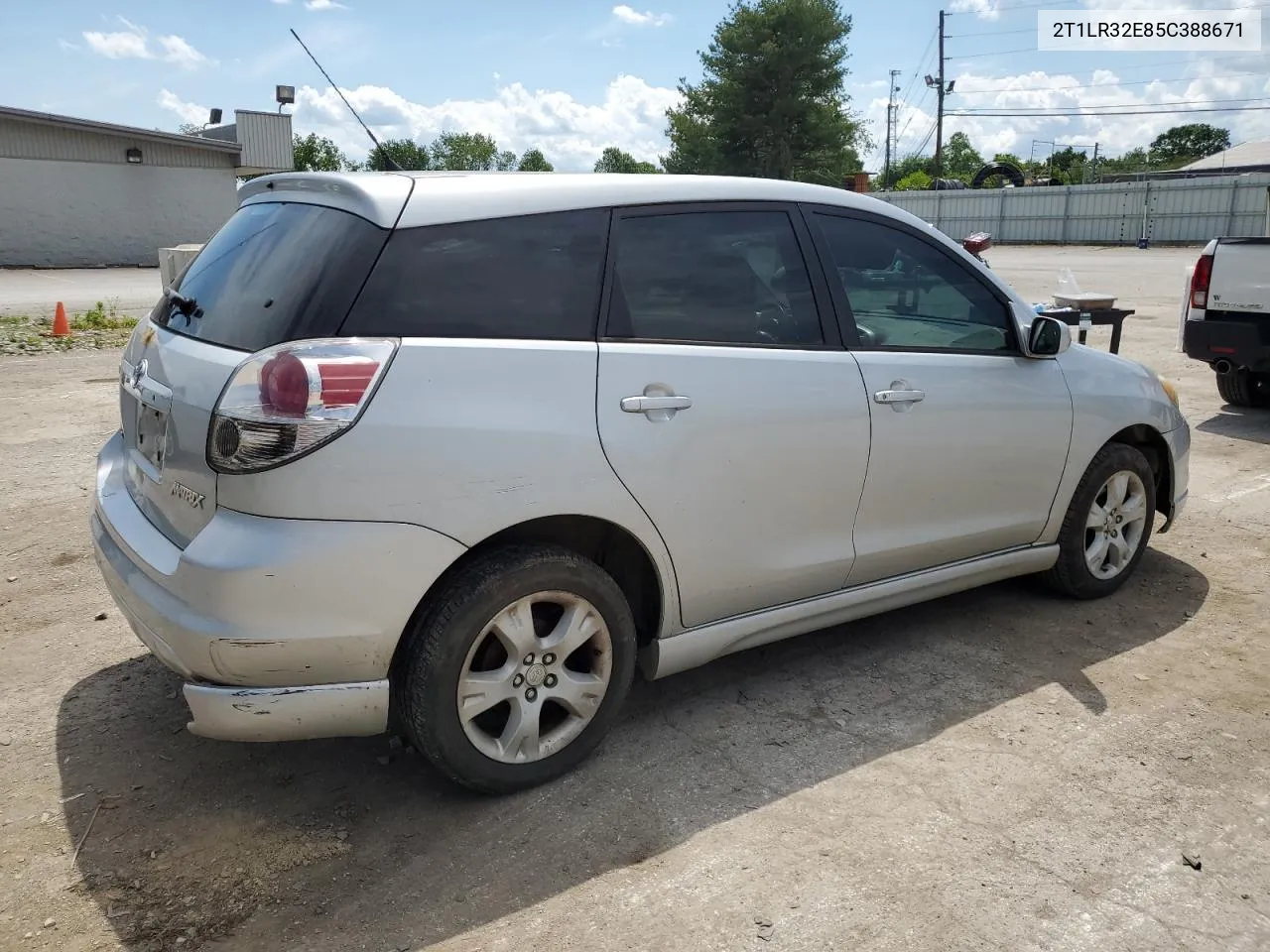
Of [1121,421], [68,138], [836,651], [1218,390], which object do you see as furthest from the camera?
[68,138]

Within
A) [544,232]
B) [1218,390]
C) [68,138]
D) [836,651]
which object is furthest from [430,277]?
[68,138]

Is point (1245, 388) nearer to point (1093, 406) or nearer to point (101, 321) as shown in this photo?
point (1093, 406)

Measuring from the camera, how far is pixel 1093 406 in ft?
13.8

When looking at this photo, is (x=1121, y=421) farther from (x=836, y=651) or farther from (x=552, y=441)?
(x=552, y=441)

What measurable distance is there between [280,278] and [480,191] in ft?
1.98

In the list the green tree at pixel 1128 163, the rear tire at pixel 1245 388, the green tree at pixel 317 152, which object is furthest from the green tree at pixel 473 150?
the rear tire at pixel 1245 388

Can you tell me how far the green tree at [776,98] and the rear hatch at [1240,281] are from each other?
3529 cm

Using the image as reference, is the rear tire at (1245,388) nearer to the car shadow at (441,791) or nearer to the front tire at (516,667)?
the car shadow at (441,791)

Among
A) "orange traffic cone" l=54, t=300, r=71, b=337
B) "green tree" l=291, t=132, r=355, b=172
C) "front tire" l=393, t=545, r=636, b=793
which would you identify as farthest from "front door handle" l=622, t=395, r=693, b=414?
"green tree" l=291, t=132, r=355, b=172

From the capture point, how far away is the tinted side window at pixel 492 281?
2.66 meters

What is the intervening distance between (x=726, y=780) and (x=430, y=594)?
42.4 inches

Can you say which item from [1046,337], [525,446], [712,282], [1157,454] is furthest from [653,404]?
[1157,454]

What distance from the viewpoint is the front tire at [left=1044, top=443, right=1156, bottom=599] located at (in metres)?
4.31

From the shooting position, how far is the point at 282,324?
263cm
